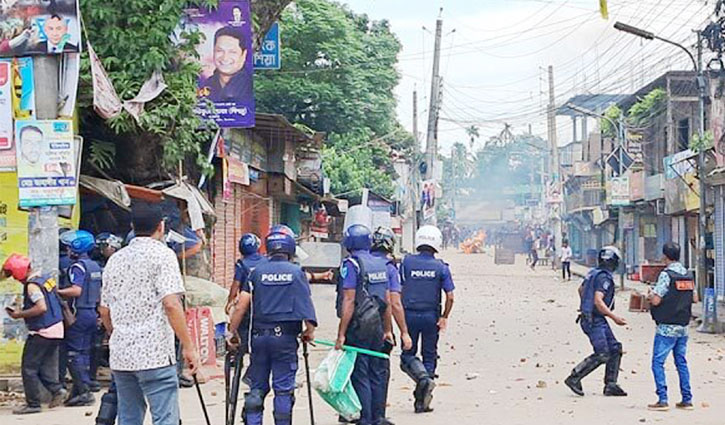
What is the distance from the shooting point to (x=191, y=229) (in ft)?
52.5

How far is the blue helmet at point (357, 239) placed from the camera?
10.1 meters

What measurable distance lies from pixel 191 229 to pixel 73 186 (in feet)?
14.7

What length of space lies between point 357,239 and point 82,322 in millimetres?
3501

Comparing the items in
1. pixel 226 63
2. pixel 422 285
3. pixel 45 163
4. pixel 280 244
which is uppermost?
pixel 226 63

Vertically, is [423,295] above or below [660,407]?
above

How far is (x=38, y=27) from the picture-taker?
1184 cm

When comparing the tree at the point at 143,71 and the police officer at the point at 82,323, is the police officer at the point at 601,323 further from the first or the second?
the tree at the point at 143,71

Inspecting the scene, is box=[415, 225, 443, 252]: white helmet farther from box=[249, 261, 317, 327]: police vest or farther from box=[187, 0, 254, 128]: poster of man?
box=[187, 0, 254, 128]: poster of man

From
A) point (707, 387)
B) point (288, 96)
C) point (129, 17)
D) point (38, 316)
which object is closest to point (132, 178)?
point (129, 17)

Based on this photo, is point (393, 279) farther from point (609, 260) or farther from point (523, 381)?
→ point (523, 381)

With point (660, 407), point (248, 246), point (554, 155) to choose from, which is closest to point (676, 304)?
point (660, 407)

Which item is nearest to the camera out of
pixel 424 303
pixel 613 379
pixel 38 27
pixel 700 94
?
pixel 424 303

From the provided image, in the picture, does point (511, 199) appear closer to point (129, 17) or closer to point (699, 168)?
point (699, 168)

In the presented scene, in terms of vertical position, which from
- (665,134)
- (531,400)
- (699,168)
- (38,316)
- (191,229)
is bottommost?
(531,400)
